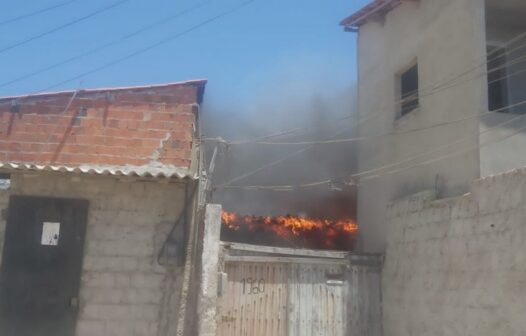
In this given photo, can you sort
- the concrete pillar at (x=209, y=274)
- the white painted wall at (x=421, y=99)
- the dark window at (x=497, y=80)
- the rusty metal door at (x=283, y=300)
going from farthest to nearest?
the dark window at (x=497, y=80) < the rusty metal door at (x=283, y=300) < the white painted wall at (x=421, y=99) < the concrete pillar at (x=209, y=274)

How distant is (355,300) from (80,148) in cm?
525

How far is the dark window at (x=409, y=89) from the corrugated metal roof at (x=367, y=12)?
141 cm

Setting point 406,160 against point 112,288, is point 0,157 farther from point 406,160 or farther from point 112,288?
point 406,160

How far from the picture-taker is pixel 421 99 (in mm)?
11141

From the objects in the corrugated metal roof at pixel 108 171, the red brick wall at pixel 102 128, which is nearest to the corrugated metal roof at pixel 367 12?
the red brick wall at pixel 102 128

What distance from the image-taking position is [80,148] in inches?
370

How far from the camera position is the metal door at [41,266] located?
871 cm

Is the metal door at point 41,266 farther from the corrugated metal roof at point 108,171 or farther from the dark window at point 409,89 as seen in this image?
the dark window at point 409,89

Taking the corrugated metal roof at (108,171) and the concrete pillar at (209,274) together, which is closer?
the corrugated metal roof at (108,171)

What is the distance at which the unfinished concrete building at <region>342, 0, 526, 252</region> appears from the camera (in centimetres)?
950

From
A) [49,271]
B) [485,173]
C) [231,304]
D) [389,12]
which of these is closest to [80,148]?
[49,271]

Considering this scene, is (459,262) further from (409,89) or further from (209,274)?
(409,89)

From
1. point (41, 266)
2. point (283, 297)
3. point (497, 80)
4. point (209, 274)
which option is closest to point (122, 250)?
point (41, 266)

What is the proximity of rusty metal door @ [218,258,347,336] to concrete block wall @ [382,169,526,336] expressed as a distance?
93 centimetres
